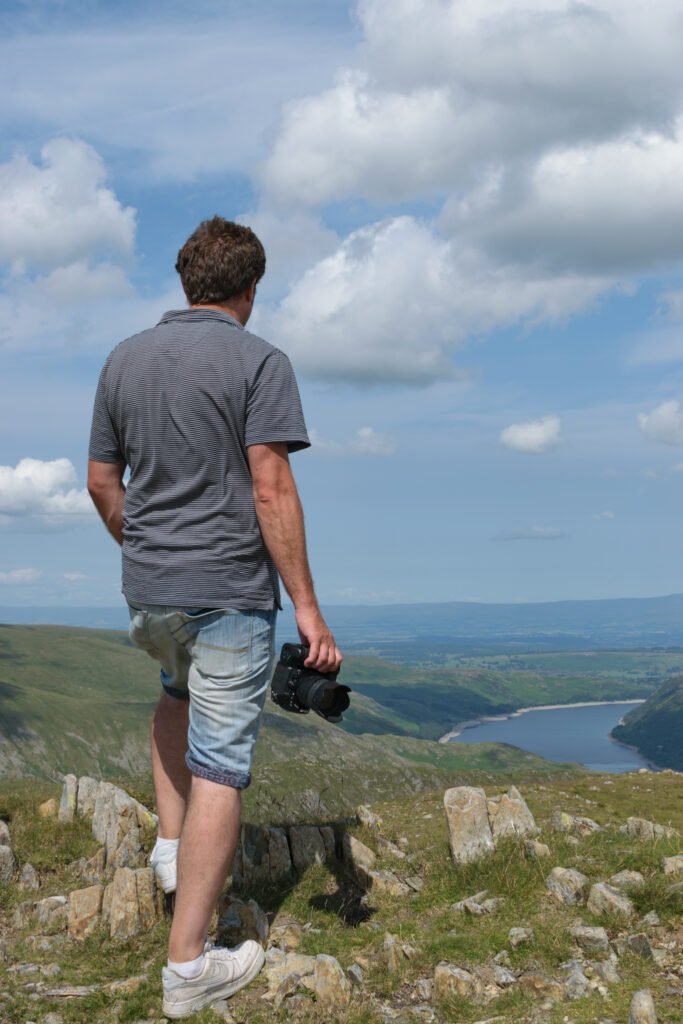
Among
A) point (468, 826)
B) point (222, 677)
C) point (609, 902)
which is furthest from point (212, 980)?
point (468, 826)

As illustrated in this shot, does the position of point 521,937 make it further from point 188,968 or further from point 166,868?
point 166,868

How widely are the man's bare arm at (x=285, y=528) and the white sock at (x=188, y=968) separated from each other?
2.09 m

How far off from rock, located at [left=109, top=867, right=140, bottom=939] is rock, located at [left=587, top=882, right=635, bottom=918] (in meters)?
3.86

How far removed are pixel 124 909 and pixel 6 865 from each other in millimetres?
2000

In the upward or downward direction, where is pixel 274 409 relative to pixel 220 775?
upward

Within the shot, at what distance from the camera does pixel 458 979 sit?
5.82 m

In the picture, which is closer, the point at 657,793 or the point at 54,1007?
the point at 54,1007

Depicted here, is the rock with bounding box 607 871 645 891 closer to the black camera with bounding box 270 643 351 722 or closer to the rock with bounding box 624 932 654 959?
the rock with bounding box 624 932 654 959

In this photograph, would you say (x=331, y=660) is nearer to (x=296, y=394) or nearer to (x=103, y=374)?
(x=296, y=394)

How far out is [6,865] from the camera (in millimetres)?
8375

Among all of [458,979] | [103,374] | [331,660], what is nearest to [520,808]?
[458,979]

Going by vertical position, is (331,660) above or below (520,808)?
above

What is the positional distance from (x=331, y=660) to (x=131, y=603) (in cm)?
150

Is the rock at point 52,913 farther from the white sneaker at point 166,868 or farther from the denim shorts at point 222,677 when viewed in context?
the denim shorts at point 222,677
